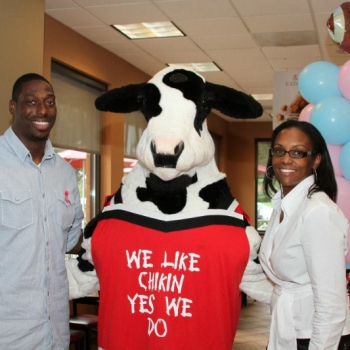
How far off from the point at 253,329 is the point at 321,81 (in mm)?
3720

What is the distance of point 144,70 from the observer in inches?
303

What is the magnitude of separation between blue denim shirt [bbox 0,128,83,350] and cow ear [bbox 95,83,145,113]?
1.01 feet

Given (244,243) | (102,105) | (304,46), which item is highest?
(304,46)

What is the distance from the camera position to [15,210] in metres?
2.22

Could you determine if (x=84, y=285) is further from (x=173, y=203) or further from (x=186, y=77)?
(x=186, y=77)

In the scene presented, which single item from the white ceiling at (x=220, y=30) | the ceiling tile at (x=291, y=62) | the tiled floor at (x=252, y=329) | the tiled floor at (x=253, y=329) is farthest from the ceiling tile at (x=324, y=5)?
the tiled floor at (x=252, y=329)

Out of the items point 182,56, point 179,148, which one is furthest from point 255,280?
point 182,56

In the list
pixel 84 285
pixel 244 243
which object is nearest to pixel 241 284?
pixel 244 243

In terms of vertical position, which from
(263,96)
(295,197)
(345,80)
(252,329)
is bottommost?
(252,329)

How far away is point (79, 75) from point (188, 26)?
128cm

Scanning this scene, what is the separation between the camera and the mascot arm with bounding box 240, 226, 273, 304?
220cm

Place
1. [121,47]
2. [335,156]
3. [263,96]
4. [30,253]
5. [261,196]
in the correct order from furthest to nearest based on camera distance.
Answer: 1. [261,196]
2. [263,96]
3. [121,47]
4. [335,156]
5. [30,253]

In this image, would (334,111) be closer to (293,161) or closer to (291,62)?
(293,161)

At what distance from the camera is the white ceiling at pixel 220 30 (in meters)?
4.96
